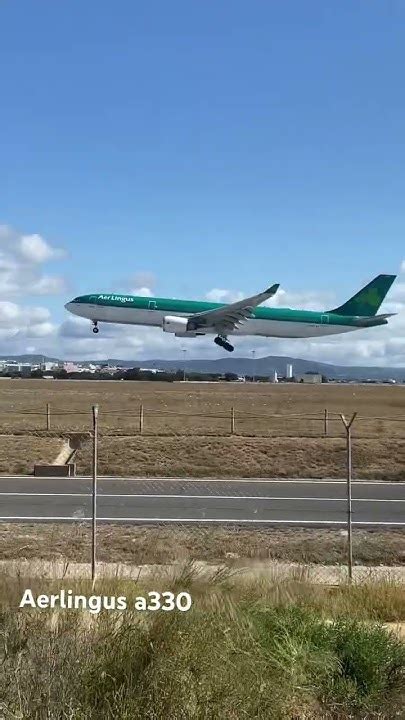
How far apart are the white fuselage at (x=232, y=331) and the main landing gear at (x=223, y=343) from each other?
161 centimetres

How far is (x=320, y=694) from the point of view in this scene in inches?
215

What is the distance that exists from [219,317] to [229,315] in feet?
2.38

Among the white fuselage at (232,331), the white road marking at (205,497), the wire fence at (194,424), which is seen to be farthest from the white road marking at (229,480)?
the white fuselage at (232,331)

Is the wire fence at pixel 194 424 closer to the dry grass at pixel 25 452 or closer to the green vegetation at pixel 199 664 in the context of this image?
the dry grass at pixel 25 452

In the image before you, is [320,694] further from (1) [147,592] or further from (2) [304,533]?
(2) [304,533]

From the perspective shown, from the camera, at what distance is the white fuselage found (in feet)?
174

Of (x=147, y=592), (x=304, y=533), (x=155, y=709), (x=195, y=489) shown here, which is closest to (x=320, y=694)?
(x=155, y=709)

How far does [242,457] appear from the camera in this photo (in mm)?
24297

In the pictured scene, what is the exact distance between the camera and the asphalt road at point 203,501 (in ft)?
49.6

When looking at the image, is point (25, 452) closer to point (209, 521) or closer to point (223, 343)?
point (209, 521)

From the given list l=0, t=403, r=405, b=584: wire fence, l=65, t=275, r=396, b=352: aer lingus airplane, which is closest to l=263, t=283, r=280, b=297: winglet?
l=65, t=275, r=396, b=352: aer lingus airplane

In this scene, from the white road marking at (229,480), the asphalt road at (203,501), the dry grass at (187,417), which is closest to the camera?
the asphalt road at (203,501)

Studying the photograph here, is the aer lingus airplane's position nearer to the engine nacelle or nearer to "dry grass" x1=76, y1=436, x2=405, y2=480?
the engine nacelle

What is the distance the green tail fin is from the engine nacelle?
15.1 m
